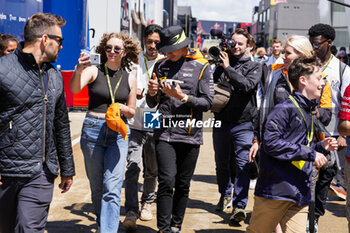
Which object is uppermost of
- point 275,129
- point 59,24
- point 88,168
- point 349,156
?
point 59,24

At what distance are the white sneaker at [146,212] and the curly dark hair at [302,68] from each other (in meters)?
2.75

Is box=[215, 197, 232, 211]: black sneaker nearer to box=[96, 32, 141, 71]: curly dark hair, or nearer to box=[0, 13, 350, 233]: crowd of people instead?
box=[0, 13, 350, 233]: crowd of people

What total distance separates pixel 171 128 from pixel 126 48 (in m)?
1.02

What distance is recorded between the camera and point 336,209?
270 inches

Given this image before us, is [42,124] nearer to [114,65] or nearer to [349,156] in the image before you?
[114,65]

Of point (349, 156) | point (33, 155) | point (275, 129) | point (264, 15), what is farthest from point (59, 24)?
point (264, 15)

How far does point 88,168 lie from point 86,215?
1358 millimetres

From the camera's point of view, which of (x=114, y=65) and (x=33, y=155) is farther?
(x=114, y=65)

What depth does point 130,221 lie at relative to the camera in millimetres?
5566

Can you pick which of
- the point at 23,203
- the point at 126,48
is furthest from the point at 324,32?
the point at 23,203

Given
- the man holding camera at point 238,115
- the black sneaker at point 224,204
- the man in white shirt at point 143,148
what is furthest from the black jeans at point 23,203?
the black sneaker at point 224,204

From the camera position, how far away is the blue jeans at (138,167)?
5.80m

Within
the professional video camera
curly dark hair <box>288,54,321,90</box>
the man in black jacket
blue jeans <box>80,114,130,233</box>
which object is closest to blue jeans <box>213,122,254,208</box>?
→ the professional video camera

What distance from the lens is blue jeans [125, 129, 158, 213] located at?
5801mm
